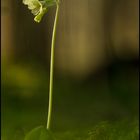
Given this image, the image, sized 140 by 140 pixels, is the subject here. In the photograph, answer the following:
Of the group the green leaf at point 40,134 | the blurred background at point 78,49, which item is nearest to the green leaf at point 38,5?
the green leaf at point 40,134

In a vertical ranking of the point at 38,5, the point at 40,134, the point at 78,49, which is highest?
the point at 38,5

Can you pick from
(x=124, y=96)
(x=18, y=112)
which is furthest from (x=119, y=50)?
(x=18, y=112)

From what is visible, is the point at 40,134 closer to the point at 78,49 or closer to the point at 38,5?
the point at 38,5

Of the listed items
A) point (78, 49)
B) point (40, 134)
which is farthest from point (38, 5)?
point (78, 49)

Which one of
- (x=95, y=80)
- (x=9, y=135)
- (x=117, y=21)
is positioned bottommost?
(x=95, y=80)

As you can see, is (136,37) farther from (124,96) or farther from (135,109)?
(135,109)

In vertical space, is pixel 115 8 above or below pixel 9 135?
below
